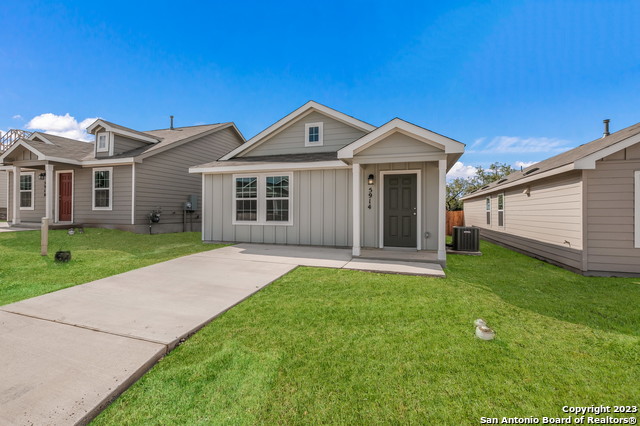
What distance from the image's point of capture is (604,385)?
1.93 m

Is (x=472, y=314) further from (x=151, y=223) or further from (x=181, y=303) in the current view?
(x=151, y=223)

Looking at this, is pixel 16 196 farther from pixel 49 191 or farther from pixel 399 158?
pixel 399 158

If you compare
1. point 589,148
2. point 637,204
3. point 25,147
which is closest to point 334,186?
point 637,204

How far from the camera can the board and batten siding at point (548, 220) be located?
573 cm

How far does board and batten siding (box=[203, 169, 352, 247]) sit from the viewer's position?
7570 mm

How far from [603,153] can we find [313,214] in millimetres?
6594

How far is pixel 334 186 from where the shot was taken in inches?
301

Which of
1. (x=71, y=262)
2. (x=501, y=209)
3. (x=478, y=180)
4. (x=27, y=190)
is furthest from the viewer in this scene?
(x=478, y=180)

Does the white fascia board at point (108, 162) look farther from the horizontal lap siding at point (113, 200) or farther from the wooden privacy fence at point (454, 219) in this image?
the wooden privacy fence at point (454, 219)

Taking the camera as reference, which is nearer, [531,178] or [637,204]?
[637,204]

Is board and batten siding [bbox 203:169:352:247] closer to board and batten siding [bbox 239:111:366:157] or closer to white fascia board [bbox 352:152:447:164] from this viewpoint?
white fascia board [bbox 352:152:447:164]

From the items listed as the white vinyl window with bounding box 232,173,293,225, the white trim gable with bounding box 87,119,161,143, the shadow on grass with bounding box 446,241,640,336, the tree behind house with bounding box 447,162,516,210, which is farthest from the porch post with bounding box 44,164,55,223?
the tree behind house with bounding box 447,162,516,210

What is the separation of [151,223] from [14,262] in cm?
554

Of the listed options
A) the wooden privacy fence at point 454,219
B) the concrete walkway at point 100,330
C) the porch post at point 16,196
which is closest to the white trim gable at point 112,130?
the porch post at point 16,196
